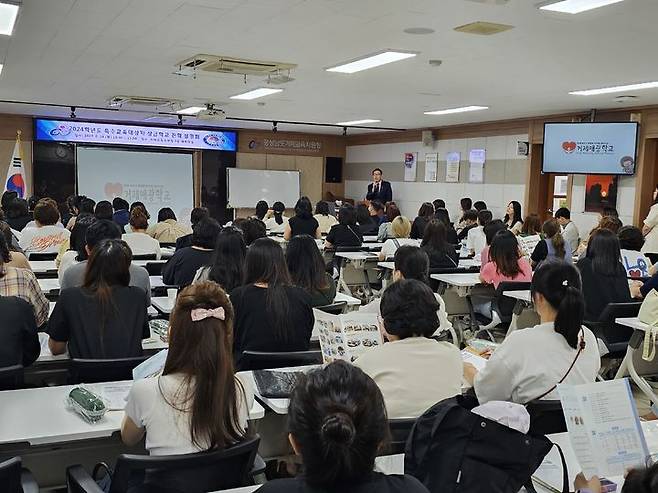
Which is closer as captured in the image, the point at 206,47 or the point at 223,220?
the point at 206,47

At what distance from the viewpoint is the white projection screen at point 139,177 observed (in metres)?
14.2

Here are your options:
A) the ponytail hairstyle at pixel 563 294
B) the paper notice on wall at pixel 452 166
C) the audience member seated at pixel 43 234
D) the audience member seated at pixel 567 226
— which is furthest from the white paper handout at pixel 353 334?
the paper notice on wall at pixel 452 166

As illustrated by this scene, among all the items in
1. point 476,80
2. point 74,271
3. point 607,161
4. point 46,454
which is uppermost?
point 476,80

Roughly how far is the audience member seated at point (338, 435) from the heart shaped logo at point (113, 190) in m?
13.9

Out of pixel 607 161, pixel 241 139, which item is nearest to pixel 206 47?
pixel 607 161

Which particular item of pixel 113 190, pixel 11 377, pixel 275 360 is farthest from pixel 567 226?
pixel 113 190

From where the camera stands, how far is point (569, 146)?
973 cm

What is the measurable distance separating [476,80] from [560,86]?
3.52 ft

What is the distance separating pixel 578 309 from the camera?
9.05 ft

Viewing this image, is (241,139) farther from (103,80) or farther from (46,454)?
(46,454)

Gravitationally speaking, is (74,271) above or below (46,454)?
above

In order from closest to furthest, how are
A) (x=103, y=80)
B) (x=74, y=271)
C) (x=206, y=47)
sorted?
(x=74, y=271), (x=206, y=47), (x=103, y=80)

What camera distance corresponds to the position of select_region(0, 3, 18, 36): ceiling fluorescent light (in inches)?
183

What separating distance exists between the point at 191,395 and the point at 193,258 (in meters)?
2.96
